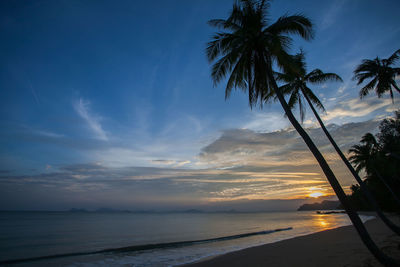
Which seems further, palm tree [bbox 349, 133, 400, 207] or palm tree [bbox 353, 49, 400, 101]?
palm tree [bbox 349, 133, 400, 207]

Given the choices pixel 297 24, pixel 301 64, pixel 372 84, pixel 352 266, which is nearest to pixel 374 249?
pixel 352 266

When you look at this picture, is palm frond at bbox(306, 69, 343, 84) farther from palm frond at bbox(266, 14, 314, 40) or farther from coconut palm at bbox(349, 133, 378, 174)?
coconut palm at bbox(349, 133, 378, 174)

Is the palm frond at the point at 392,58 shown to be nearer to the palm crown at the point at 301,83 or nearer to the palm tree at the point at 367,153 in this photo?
the palm crown at the point at 301,83

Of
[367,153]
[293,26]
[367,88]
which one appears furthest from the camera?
[367,153]

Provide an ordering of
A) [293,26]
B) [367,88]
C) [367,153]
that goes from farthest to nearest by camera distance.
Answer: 1. [367,153]
2. [367,88]
3. [293,26]

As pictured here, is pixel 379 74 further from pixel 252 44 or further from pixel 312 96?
→ pixel 252 44

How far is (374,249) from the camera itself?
18.1ft

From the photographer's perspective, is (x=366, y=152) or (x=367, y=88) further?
(x=366, y=152)

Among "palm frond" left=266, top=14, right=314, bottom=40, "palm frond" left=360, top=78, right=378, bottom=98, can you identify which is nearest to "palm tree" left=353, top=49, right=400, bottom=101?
"palm frond" left=360, top=78, right=378, bottom=98

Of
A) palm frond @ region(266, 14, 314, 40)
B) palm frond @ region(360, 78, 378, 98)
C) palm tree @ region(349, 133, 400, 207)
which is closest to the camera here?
palm frond @ region(266, 14, 314, 40)

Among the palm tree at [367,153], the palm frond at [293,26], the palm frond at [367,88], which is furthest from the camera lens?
the palm tree at [367,153]

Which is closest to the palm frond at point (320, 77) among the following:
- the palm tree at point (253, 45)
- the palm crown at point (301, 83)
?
the palm crown at point (301, 83)

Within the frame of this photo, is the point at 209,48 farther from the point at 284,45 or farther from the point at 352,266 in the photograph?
the point at 352,266

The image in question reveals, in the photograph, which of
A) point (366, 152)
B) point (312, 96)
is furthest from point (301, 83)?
point (366, 152)
